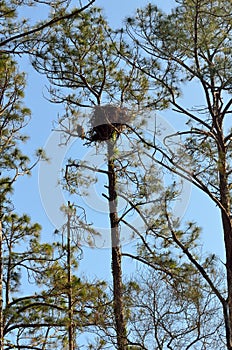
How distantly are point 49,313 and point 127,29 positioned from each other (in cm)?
293

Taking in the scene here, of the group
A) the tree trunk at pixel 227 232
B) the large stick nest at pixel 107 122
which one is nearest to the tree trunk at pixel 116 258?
the large stick nest at pixel 107 122

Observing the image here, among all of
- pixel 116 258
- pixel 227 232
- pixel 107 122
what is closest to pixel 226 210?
pixel 227 232

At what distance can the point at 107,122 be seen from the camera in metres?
6.65

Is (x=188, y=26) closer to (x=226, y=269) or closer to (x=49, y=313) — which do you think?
(x=226, y=269)

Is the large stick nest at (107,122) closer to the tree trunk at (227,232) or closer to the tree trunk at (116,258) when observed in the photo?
the tree trunk at (116,258)

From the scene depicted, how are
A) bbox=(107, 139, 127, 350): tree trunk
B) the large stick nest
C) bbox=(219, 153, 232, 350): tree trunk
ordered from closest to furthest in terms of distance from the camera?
bbox=(219, 153, 232, 350): tree trunk → bbox=(107, 139, 127, 350): tree trunk → the large stick nest

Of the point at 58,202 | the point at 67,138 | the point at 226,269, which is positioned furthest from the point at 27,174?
the point at 226,269

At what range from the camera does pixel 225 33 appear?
588cm

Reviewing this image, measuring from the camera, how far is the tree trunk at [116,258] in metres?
6.04

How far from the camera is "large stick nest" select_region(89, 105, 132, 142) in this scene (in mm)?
6660

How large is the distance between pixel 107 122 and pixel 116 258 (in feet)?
4.72

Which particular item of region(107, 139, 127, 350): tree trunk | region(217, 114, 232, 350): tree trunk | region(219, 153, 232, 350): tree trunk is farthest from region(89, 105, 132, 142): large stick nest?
region(219, 153, 232, 350): tree trunk

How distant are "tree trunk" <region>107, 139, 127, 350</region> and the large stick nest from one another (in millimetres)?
118

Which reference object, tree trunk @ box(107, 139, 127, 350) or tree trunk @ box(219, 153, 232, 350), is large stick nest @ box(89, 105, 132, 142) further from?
tree trunk @ box(219, 153, 232, 350)
